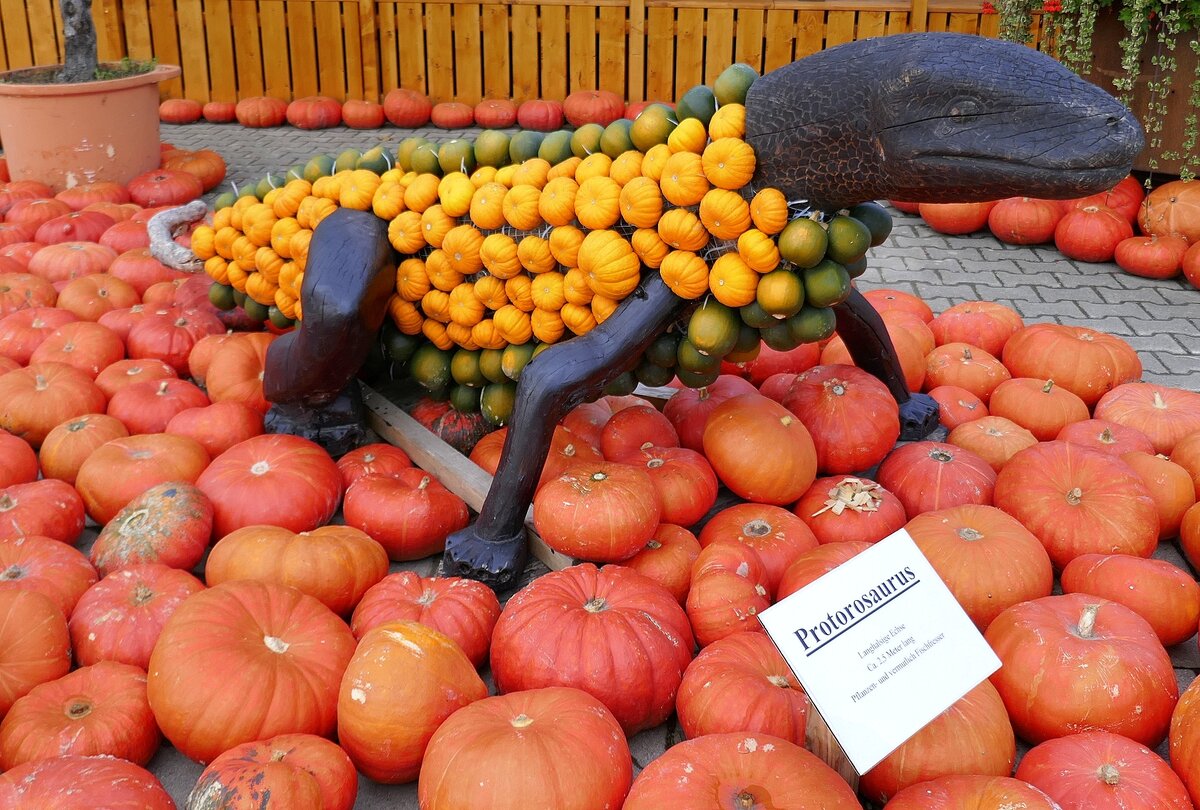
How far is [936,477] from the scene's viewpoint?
346cm

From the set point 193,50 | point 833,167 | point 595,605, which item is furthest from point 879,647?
point 193,50

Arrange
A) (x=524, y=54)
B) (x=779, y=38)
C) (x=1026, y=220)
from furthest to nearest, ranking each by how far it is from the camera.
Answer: (x=524, y=54) < (x=779, y=38) < (x=1026, y=220)

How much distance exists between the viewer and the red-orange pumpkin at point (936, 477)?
3.43 metres

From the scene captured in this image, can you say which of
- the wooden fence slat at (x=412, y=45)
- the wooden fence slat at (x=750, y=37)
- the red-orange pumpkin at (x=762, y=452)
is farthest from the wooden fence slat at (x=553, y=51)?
the red-orange pumpkin at (x=762, y=452)

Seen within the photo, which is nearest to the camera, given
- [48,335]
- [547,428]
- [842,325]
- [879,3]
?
[547,428]

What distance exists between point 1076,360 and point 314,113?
8523mm

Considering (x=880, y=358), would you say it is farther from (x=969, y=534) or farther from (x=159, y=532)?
(x=159, y=532)

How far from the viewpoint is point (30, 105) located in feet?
23.5

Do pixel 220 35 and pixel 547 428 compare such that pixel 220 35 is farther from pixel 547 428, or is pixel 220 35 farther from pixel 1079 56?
pixel 547 428

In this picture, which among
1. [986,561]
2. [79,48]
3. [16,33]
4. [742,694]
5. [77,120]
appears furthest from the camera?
[16,33]

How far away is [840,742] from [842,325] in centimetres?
209

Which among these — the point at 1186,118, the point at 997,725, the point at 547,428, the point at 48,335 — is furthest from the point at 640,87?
the point at 997,725

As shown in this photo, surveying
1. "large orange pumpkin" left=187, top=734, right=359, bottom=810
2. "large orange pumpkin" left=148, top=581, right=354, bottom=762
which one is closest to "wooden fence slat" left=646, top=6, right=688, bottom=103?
"large orange pumpkin" left=148, top=581, right=354, bottom=762

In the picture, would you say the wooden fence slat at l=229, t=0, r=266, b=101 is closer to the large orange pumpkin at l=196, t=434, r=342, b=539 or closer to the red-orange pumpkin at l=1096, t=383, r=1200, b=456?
the large orange pumpkin at l=196, t=434, r=342, b=539
